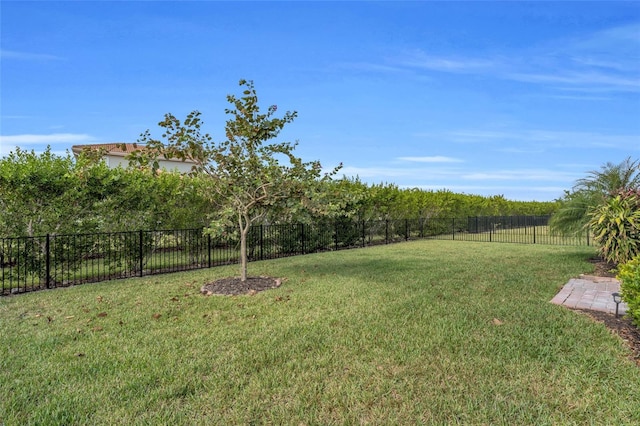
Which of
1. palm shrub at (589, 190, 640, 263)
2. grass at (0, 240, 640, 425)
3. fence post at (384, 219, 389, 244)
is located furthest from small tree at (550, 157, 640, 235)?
fence post at (384, 219, 389, 244)

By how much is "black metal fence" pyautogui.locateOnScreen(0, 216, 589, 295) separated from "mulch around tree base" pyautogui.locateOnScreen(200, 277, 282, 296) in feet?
3.38

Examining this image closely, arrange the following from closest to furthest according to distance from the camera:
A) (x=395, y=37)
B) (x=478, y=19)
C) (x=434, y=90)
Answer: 1. (x=478, y=19)
2. (x=395, y=37)
3. (x=434, y=90)

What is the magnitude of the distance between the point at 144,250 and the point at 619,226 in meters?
11.0

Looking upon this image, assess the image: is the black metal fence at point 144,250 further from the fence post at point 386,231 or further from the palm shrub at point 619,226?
the palm shrub at point 619,226

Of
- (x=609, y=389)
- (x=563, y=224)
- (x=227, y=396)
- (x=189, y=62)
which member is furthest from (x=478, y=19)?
(x=227, y=396)

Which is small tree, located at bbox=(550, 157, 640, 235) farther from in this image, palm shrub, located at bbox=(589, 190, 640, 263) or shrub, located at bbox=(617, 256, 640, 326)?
shrub, located at bbox=(617, 256, 640, 326)

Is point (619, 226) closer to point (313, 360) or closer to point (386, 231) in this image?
point (313, 360)

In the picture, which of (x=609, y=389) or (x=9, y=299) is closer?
(x=609, y=389)

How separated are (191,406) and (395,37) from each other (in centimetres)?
904

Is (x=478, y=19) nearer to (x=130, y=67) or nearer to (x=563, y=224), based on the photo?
(x=563, y=224)

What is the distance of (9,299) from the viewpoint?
→ 20.2ft

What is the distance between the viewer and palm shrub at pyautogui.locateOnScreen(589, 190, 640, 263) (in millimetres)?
8008

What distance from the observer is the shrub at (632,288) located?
3.78m

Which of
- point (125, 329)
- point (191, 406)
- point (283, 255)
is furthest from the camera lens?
point (283, 255)
